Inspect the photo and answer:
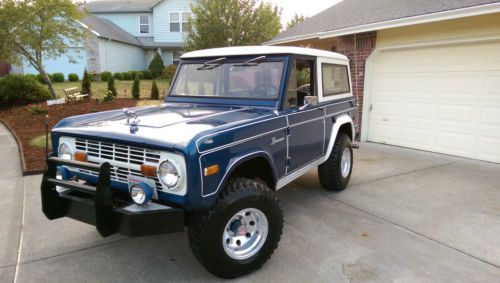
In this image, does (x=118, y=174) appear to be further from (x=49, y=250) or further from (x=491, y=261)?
(x=491, y=261)

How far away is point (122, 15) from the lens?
98.4ft

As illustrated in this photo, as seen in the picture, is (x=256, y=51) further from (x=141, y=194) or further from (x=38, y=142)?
(x=38, y=142)

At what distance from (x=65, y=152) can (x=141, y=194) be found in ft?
3.59

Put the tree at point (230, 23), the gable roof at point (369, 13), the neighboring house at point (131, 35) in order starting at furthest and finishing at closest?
the neighboring house at point (131, 35)
the tree at point (230, 23)
the gable roof at point (369, 13)

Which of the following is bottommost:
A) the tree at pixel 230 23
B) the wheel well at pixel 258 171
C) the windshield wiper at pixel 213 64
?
the wheel well at pixel 258 171

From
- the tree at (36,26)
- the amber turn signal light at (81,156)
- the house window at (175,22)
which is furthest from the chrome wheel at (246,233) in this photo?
the house window at (175,22)

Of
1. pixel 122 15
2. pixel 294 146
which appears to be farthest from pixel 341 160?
pixel 122 15

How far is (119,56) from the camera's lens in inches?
1046

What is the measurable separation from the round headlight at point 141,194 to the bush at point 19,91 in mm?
13032

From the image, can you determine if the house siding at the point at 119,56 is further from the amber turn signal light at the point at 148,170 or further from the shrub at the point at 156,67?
the amber turn signal light at the point at 148,170

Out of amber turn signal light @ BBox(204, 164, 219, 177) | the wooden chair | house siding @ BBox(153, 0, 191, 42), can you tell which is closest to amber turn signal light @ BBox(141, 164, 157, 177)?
amber turn signal light @ BBox(204, 164, 219, 177)

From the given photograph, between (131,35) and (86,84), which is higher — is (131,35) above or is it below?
above

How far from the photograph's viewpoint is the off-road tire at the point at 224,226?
9.04ft

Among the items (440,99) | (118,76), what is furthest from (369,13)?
(118,76)
